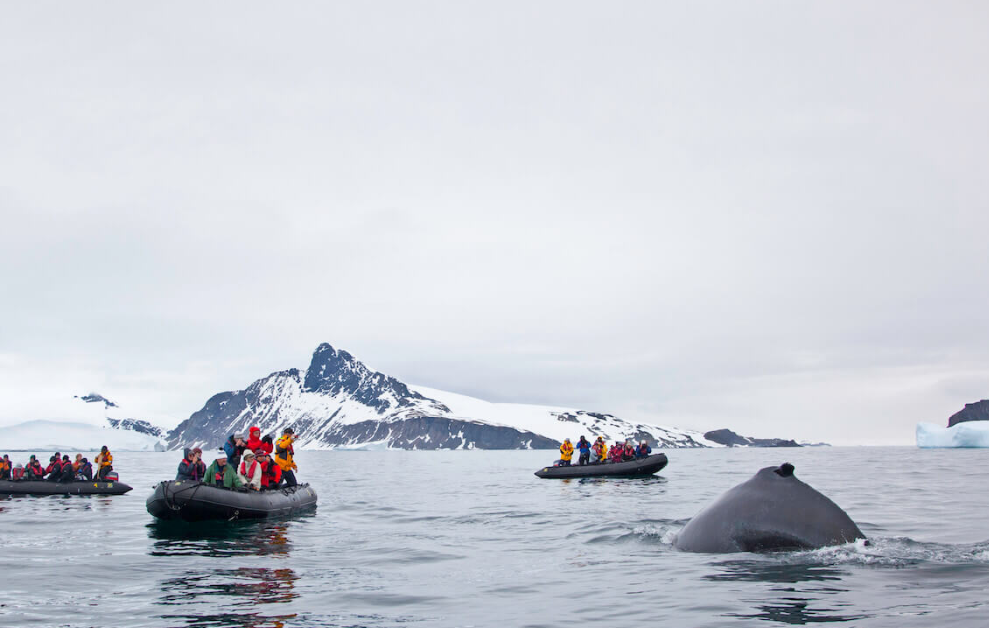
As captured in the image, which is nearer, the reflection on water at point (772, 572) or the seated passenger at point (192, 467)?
the reflection on water at point (772, 572)

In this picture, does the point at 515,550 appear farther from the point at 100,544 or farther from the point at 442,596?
the point at 100,544

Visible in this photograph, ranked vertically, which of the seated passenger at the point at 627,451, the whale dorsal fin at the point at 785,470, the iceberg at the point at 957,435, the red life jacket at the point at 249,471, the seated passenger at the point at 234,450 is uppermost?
the seated passenger at the point at 234,450

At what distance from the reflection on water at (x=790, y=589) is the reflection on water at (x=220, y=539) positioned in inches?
385

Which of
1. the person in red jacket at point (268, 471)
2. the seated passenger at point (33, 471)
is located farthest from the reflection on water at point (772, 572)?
the seated passenger at point (33, 471)

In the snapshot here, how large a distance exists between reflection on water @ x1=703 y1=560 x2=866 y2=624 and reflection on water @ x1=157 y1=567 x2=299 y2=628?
6340 mm

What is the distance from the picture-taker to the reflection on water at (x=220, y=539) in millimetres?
18672

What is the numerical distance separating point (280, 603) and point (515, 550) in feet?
24.0

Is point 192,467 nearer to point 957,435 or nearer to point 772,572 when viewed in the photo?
point 772,572

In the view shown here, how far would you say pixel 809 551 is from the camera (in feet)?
45.4

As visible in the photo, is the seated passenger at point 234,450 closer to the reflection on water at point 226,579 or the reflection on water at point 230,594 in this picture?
the reflection on water at point 226,579

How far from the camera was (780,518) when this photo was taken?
13.8 meters

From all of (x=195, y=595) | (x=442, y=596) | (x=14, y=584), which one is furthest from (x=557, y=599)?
(x=14, y=584)

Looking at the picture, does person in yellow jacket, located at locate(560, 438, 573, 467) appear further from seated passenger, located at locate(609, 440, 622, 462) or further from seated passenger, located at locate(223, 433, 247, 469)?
seated passenger, located at locate(223, 433, 247, 469)

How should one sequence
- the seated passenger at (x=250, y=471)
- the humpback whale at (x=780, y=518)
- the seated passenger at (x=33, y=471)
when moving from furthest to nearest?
1. the seated passenger at (x=33, y=471)
2. the seated passenger at (x=250, y=471)
3. the humpback whale at (x=780, y=518)
